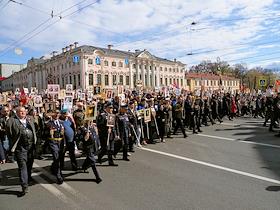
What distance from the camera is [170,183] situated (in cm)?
639

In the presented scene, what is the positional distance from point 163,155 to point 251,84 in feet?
322

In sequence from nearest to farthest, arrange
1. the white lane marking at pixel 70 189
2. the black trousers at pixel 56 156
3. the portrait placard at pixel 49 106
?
the white lane marking at pixel 70 189 → the black trousers at pixel 56 156 → the portrait placard at pixel 49 106

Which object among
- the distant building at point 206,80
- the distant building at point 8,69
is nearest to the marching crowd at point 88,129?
the distant building at point 206,80

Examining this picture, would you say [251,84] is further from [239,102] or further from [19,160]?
[19,160]

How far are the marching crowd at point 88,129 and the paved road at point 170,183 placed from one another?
38cm

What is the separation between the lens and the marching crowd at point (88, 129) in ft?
20.9

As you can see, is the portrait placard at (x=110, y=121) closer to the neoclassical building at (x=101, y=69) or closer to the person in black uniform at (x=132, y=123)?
the person in black uniform at (x=132, y=123)

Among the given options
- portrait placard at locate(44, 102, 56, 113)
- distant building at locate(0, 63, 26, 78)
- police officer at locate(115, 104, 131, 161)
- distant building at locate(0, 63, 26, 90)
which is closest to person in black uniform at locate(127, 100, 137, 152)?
police officer at locate(115, 104, 131, 161)

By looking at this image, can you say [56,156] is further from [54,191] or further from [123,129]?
[123,129]

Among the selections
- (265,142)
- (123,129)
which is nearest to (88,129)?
(123,129)

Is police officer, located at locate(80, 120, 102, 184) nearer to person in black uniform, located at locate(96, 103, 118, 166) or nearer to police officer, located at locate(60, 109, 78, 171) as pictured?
police officer, located at locate(60, 109, 78, 171)

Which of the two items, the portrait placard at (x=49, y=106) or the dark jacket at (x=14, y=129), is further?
the portrait placard at (x=49, y=106)

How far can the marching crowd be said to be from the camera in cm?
636

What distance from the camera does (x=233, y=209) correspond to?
4922 millimetres
